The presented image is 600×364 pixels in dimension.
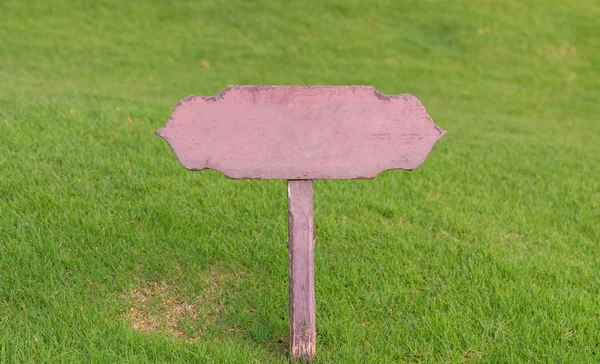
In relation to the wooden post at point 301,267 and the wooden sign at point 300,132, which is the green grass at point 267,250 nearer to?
the wooden post at point 301,267

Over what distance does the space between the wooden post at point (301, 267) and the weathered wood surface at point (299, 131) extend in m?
0.14

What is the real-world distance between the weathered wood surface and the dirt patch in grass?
1095mm

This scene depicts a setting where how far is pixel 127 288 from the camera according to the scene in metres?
3.51

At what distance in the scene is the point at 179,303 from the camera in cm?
346

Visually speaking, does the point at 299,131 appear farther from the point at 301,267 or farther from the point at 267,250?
the point at 267,250

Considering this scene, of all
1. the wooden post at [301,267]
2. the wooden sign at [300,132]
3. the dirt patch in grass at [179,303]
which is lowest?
the dirt patch in grass at [179,303]

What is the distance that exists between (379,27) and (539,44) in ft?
13.7

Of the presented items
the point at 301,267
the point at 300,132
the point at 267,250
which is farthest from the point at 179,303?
the point at 300,132

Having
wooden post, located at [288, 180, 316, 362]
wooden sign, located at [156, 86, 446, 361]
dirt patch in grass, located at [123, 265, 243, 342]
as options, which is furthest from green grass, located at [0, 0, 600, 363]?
wooden sign, located at [156, 86, 446, 361]

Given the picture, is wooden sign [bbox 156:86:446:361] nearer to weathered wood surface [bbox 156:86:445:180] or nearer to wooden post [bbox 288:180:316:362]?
weathered wood surface [bbox 156:86:445:180]

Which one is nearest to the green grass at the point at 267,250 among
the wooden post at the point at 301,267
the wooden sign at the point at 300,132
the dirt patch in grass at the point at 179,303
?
the dirt patch in grass at the point at 179,303

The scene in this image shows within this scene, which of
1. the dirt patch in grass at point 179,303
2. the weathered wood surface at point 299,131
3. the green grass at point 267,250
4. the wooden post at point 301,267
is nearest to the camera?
the weathered wood surface at point 299,131

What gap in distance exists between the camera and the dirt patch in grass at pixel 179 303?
324cm

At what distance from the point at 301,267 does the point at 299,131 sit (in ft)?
2.41
